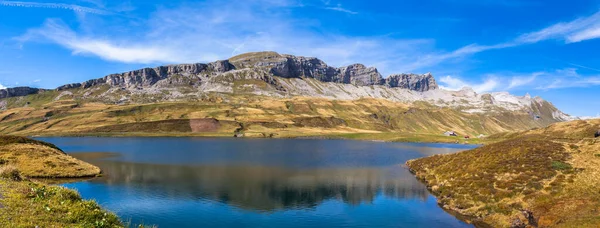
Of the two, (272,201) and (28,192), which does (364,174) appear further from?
(28,192)

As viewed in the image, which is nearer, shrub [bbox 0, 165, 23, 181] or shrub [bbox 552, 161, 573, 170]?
shrub [bbox 0, 165, 23, 181]

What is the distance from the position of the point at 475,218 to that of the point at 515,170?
68.6ft

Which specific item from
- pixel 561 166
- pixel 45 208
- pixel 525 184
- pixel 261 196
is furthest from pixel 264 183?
pixel 561 166

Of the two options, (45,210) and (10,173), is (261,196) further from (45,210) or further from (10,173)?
(45,210)

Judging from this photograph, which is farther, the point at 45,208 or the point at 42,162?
the point at 42,162

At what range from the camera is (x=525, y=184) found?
2270 inches

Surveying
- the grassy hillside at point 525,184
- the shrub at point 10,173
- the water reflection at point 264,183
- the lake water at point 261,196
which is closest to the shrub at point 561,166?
the grassy hillside at point 525,184

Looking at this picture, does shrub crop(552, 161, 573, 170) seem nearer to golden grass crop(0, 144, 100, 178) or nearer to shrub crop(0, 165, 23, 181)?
shrub crop(0, 165, 23, 181)

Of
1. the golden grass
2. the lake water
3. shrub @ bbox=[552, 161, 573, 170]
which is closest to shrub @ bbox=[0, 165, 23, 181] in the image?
the lake water

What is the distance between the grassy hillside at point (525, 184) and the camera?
151ft

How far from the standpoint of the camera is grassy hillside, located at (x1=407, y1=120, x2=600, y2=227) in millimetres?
45875

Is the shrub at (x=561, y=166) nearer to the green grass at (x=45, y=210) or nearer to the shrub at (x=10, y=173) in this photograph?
the green grass at (x=45, y=210)

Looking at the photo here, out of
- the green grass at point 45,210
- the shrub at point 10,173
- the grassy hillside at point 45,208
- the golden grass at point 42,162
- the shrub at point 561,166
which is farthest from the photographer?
the golden grass at point 42,162

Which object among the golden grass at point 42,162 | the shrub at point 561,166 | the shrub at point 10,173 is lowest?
the golden grass at point 42,162
